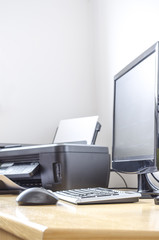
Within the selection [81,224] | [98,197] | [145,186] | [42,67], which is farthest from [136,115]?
[42,67]

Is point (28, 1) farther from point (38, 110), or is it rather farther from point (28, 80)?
point (38, 110)

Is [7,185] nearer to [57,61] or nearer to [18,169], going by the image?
[18,169]

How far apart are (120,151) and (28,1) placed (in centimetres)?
113

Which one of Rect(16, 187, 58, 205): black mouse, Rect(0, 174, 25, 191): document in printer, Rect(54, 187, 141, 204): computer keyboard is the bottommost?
Rect(0, 174, 25, 191): document in printer

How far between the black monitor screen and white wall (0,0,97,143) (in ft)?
2.16

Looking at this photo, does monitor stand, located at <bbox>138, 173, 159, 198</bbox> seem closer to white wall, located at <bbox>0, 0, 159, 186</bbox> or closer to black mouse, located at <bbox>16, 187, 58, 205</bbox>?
black mouse, located at <bbox>16, 187, 58, 205</bbox>

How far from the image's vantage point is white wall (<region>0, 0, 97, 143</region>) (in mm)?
2016

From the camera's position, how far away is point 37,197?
885 millimetres

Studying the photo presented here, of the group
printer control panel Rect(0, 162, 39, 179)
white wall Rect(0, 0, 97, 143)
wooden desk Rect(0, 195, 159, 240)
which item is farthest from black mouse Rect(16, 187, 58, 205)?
white wall Rect(0, 0, 97, 143)

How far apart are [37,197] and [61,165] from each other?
436mm

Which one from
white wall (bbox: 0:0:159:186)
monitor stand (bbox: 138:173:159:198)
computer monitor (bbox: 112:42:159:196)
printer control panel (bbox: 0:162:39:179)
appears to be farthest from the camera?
white wall (bbox: 0:0:159:186)

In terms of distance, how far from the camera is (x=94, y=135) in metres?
1.70

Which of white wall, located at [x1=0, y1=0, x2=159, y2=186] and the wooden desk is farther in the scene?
white wall, located at [x1=0, y1=0, x2=159, y2=186]

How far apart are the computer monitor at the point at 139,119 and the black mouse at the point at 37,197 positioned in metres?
0.34
